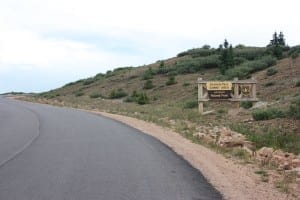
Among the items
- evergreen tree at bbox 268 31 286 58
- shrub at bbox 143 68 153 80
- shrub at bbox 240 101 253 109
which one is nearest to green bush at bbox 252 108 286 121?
shrub at bbox 240 101 253 109

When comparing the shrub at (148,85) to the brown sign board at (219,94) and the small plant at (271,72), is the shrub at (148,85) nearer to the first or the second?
the small plant at (271,72)

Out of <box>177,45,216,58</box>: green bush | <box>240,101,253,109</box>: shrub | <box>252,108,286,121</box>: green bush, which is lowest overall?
<box>252,108,286,121</box>: green bush

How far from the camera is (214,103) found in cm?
3803

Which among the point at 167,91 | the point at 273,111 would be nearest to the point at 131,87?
the point at 167,91

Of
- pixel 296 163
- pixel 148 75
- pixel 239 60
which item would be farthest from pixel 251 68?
pixel 296 163

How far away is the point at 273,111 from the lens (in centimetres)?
2398

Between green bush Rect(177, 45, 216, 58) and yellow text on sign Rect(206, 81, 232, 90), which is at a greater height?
green bush Rect(177, 45, 216, 58)

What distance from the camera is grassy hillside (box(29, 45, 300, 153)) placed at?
21.8 meters

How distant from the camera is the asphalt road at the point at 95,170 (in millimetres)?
9487

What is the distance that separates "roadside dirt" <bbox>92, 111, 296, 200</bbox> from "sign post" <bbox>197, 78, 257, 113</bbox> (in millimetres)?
12914

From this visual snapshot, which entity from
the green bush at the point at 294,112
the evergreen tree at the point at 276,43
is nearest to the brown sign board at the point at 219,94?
the green bush at the point at 294,112

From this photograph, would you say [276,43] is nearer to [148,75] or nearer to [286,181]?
[148,75]

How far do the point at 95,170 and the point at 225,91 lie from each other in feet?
66.5

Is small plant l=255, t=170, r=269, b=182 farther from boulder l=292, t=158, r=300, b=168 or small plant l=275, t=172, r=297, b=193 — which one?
boulder l=292, t=158, r=300, b=168
